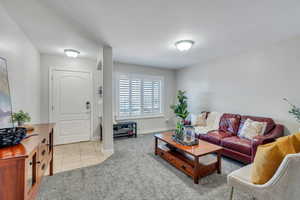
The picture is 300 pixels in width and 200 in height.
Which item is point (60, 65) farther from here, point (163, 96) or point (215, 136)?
point (215, 136)

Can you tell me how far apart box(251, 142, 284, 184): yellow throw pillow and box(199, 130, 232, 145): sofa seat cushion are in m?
1.78

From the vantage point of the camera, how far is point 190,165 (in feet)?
7.31

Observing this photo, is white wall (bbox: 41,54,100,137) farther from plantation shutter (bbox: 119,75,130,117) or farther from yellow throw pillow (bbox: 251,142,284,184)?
yellow throw pillow (bbox: 251,142,284,184)

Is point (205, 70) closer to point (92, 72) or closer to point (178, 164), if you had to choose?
point (178, 164)

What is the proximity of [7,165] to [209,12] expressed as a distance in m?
2.65

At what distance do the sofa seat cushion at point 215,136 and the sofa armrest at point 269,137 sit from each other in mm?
641

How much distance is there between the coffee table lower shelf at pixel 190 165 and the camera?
6.79 ft

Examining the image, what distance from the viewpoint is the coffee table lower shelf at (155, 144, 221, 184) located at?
2069 millimetres

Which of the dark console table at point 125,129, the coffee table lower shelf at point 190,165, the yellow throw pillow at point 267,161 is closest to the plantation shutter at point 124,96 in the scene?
the dark console table at point 125,129

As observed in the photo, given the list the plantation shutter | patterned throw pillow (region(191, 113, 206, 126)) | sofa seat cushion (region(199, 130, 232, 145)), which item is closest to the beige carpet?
sofa seat cushion (region(199, 130, 232, 145))

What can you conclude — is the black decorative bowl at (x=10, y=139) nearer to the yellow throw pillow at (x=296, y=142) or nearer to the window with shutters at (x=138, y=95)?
the yellow throw pillow at (x=296, y=142)

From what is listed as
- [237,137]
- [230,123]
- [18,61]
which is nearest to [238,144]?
[237,137]

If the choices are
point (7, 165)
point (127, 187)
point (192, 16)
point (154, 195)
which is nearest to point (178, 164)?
point (154, 195)

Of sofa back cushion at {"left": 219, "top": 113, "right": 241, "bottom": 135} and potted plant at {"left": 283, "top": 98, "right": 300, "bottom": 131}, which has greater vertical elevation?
potted plant at {"left": 283, "top": 98, "right": 300, "bottom": 131}
